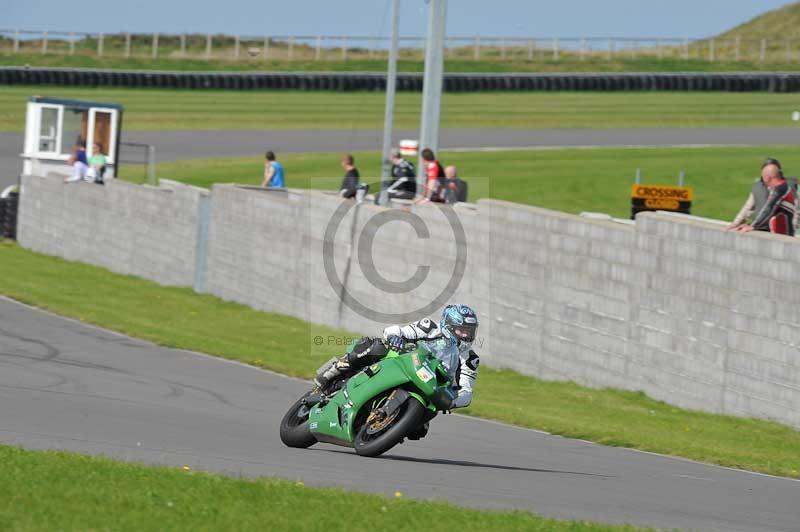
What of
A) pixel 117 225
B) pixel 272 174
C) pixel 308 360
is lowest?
pixel 308 360

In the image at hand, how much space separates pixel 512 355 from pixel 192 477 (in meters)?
12.0

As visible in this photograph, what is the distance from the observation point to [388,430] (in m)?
11.3

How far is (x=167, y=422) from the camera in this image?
524 inches

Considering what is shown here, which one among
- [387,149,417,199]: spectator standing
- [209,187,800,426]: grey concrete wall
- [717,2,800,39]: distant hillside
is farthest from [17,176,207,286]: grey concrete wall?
[717,2,800,39]: distant hillside

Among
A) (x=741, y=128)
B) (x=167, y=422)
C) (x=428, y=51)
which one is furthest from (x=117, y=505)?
(x=741, y=128)

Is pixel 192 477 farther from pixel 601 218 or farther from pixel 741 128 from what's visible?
pixel 741 128

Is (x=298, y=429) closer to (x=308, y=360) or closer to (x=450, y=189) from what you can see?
(x=308, y=360)

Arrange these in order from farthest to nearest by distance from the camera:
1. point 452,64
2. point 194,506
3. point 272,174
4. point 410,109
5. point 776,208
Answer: point 452,64 → point 410,109 → point 272,174 → point 776,208 → point 194,506

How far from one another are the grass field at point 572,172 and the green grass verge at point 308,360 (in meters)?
10.9

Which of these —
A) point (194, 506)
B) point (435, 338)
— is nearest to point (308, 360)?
point (435, 338)

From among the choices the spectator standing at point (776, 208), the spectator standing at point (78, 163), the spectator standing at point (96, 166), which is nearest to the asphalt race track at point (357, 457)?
the spectator standing at point (776, 208)

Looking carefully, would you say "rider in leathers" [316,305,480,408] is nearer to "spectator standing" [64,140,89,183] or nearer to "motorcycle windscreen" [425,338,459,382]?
"motorcycle windscreen" [425,338,459,382]

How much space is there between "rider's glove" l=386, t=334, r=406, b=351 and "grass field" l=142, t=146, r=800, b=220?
23.0 m

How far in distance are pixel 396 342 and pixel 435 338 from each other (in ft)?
1.02
